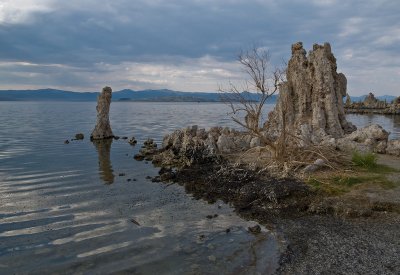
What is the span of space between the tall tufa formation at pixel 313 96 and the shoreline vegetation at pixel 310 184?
0.21 meters

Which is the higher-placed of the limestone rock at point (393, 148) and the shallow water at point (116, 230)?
the limestone rock at point (393, 148)

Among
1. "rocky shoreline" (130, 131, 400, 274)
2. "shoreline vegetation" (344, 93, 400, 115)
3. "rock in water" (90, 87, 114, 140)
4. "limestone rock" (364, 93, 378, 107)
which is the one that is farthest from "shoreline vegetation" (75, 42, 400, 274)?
"limestone rock" (364, 93, 378, 107)

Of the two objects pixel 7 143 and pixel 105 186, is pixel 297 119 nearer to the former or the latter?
pixel 105 186

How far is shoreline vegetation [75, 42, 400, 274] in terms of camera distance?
37.1 ft

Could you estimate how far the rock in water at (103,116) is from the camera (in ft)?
144

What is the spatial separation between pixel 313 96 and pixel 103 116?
966 inches

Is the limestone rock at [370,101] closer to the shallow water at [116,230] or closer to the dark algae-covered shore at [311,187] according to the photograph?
the dark algae-covered shore at [311,187]

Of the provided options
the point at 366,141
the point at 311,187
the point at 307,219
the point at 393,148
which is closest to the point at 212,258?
the point at 307,219

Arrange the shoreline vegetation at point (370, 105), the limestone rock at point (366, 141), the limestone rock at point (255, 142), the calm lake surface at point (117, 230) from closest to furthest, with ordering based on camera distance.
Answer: the calm lake surface at point (117, 230) < the limestone rock at point (366, 141) < the limestone rock at point (255, 142) < the shoreline vegetation at point (370, 105)

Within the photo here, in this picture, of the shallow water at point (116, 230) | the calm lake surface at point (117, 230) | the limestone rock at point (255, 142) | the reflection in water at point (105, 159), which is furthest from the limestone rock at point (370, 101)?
the calm lake surface at point (117, 230)

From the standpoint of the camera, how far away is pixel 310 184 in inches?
687

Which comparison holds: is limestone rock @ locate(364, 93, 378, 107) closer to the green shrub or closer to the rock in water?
the rock in water

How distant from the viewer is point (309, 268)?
10.4 meters

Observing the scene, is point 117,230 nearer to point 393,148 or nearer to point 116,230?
point 116,230
